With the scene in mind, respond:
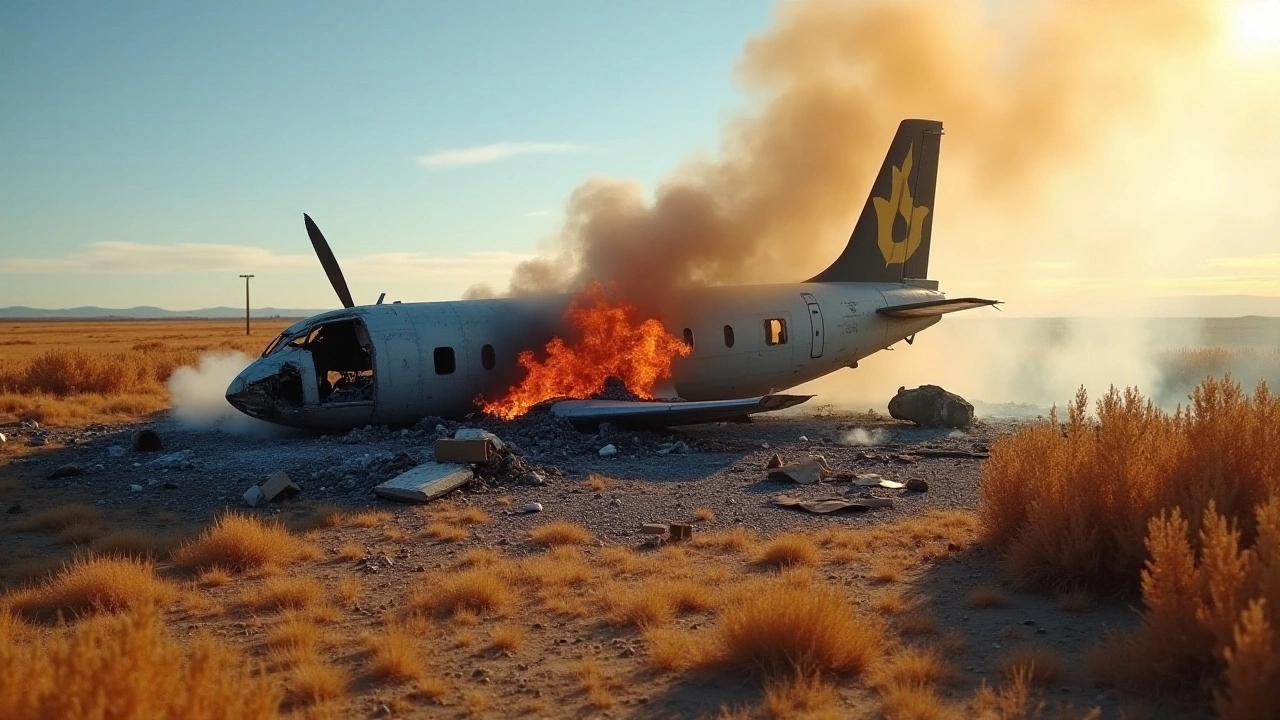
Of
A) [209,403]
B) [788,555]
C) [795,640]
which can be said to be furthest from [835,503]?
[209,403]

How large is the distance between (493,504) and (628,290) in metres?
8.41

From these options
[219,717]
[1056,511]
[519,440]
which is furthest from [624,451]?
[219,717]

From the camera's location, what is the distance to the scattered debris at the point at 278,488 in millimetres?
13977

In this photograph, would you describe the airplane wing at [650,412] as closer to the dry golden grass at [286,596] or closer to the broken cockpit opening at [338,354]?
the broken cockpit opening at [338,354]

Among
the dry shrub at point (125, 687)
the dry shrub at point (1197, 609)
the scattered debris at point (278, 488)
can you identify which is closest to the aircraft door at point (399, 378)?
the scattered debris at point (278, 488)

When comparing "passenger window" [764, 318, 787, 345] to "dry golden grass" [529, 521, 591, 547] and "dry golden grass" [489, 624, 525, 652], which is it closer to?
"dry golden grass" [529, 521, 591, 547]

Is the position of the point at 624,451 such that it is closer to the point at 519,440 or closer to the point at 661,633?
the point at 519,440

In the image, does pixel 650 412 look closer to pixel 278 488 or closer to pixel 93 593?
pixel 278 488

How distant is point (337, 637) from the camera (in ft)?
26.9

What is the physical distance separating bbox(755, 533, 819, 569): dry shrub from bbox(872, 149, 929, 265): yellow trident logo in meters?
15.6

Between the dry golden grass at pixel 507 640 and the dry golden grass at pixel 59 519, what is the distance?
7761mm

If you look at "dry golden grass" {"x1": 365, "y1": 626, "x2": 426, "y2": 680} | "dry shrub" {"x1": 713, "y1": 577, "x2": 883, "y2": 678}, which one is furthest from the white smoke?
"dry shrub" {"x1": 713, "y1": 577, "x2": 883, "y2": 678}

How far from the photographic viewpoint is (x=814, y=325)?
2245 cm

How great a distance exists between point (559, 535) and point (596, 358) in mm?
8903
